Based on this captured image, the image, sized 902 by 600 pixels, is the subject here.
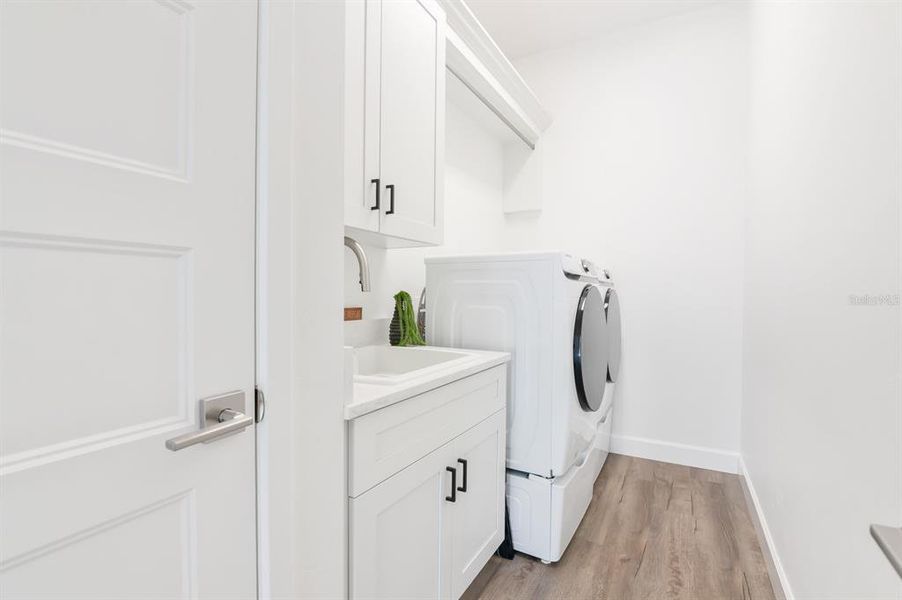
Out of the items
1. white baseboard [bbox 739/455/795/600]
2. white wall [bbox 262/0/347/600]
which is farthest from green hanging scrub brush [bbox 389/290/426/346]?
white baseboard [bbox 739/455/795/600]

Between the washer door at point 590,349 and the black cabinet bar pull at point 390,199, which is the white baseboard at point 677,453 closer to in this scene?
the washer door at point 590,349

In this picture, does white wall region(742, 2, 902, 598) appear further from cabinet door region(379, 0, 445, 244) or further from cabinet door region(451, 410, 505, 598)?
cabinet door region(379, 0, 445, 244)

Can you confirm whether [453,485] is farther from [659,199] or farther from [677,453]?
[659,199]

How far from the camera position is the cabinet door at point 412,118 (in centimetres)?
145

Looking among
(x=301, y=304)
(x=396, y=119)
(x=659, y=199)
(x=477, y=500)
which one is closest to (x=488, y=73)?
(x=396, y=119)

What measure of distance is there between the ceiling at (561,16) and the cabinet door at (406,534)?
2.59 meters

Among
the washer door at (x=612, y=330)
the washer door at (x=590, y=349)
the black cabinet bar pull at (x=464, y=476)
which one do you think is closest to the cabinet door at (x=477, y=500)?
the black cabinet bar pull at (x=464, y=476)

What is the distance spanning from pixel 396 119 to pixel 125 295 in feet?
3.64

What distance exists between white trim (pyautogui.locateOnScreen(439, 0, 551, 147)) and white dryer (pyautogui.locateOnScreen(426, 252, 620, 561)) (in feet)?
3.25

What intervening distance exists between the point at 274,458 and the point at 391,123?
1.12m

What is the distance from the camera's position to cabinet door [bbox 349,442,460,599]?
0.99 m

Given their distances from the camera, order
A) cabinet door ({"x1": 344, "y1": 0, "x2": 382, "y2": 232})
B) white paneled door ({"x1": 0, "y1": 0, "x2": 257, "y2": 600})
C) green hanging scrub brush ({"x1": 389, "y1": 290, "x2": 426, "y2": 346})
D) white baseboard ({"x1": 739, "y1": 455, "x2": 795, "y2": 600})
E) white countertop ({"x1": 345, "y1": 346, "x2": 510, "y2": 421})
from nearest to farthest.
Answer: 1. white paneled door ({"x1": 0, "y1": 0, "x2": 257, "y2": 600})
2. white countertop ({"x1": 345, "y1": 346, "x2": 510, "y2": 421})
3. cabinet door ({"x1": 344, "y1": 0, "x2": 382, "y2": 232})
4. white baseboard ({"x1": 739, "y1": 455, "x2": 795, "y2": 600})
5. green hanging scrub brush ({"x1": 389, "y1": 290, "x2": 426, "y2": 346})

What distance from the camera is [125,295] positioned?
0.60m

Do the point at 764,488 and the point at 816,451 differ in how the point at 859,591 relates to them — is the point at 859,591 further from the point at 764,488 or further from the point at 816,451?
the point at 764,488
